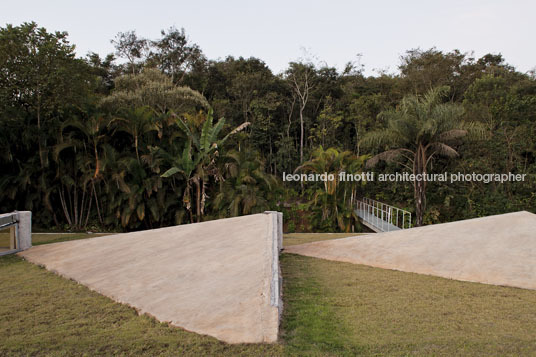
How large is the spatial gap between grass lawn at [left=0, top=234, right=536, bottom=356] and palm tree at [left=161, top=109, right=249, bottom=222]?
713 cm

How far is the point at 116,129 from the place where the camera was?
11773mm

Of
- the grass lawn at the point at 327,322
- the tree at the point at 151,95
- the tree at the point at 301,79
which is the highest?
the tree at the point at 301,79

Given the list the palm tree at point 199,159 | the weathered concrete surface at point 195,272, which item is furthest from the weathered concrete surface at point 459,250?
the palm tree at point 199,159

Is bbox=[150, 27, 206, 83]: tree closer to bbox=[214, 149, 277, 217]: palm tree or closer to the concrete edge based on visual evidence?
bbox=[214, 149, 277, 217]: palm tree

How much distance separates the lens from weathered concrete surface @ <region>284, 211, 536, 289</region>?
4.69 m

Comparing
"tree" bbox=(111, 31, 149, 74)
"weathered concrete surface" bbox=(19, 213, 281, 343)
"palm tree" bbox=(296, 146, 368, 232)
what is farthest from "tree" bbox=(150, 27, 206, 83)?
"weathered concrete surface" bbox=(19, 213, 281, 343)

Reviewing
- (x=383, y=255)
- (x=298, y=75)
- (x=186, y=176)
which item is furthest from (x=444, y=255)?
(x=298, y=75)

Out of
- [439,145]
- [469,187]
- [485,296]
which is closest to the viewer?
[485,296]

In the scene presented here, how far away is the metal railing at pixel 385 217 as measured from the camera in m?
12.7

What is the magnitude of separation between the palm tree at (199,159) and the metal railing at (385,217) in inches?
241

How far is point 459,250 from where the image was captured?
17.5 ft

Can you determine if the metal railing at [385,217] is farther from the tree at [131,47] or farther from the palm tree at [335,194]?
the tree at [131,47]

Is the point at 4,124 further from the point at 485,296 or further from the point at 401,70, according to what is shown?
the point at 401,70

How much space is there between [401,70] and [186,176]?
1773 centimetres
